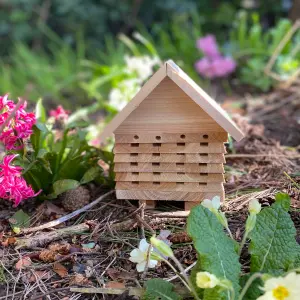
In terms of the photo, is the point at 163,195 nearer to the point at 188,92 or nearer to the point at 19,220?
the point at 188,92

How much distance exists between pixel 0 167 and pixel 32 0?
3.91 meters

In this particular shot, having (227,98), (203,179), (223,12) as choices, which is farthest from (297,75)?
(203,179)

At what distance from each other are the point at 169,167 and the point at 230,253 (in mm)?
505

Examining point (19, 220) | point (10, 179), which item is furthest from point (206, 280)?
point (19, 220)

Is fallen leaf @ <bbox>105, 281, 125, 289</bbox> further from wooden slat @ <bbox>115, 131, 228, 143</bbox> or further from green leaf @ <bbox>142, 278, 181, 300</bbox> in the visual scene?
wooden slat @ <bbox>115, 131, 228, 143</bbox>

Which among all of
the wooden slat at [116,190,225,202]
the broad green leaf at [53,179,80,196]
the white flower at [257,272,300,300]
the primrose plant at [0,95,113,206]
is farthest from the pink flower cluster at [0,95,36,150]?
the white flower at [257,272,300,300]

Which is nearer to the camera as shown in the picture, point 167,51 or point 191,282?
point 191,282

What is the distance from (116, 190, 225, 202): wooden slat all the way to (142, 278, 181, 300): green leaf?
0.51 metres

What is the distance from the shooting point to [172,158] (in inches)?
75.7

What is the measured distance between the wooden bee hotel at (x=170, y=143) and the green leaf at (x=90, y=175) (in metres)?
0.20

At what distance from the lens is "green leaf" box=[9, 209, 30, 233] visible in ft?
6.43

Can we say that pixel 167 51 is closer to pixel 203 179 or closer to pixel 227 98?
pixel 227 98

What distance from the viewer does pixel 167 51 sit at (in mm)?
4449

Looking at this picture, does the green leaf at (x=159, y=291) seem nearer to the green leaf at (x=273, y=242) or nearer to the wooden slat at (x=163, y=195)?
the green leaf at (x=273, y=242)
